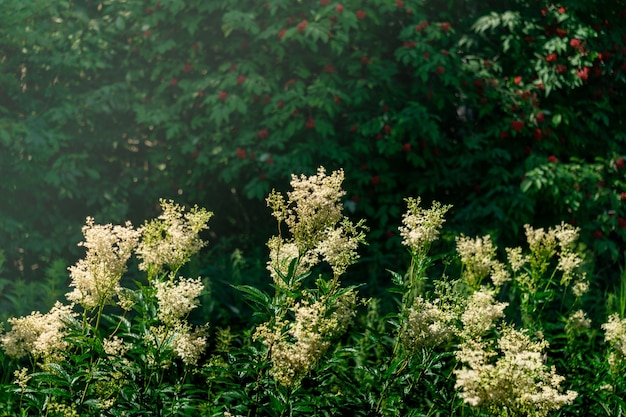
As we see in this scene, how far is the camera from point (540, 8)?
23.9ft

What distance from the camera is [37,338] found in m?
3.01

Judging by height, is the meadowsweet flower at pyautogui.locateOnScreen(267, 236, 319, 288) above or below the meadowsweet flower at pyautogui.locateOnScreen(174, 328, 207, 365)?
above

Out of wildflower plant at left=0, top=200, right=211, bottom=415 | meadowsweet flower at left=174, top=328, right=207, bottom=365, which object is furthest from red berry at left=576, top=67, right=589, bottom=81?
meadowsweet flower at left=174, top=328, right=207, bottom=365

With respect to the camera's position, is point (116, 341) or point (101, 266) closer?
point (101, 266)

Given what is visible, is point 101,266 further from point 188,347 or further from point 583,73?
point 583,73

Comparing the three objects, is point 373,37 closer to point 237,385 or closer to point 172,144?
point 172,144

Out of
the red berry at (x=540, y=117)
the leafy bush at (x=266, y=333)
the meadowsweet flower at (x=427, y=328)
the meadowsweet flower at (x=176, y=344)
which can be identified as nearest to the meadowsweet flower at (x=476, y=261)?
the leafy bush at (x=266, y=333)

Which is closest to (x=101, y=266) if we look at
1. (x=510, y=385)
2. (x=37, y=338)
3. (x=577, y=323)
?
(x=37, y=338)

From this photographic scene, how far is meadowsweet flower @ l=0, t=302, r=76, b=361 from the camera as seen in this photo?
115 inches

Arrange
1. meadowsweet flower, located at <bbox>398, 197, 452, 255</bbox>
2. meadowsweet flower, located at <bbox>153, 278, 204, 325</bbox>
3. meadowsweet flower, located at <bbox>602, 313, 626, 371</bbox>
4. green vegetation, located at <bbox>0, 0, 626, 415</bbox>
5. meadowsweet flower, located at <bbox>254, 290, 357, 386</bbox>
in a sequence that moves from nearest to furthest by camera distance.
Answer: meadowsweet flower, located at <bbox>254, 290, 357, 386</bbox>
meadowsweet flower, located at <bbox>153, 278, 204, 325</bbox>
meadowsweet flower, located at <bbox>398, 197, 452, 255</bbox>
meadowsweet flower, located at <bbox>602, 313, 626, 371</bbox>
green vegetation, located at <bbox>0, 0, 626, 415</bbox>

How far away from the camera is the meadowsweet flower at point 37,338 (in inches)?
115

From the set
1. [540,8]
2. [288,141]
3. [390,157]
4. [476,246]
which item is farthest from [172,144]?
[476,246]

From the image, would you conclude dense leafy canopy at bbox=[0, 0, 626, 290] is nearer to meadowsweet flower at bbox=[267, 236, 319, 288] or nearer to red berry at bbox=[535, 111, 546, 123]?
red berry at bbox=[535, 111, 546, 123]

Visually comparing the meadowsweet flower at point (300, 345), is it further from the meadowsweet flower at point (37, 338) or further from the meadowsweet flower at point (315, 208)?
the meadowsweet flower at point (37, 338)
